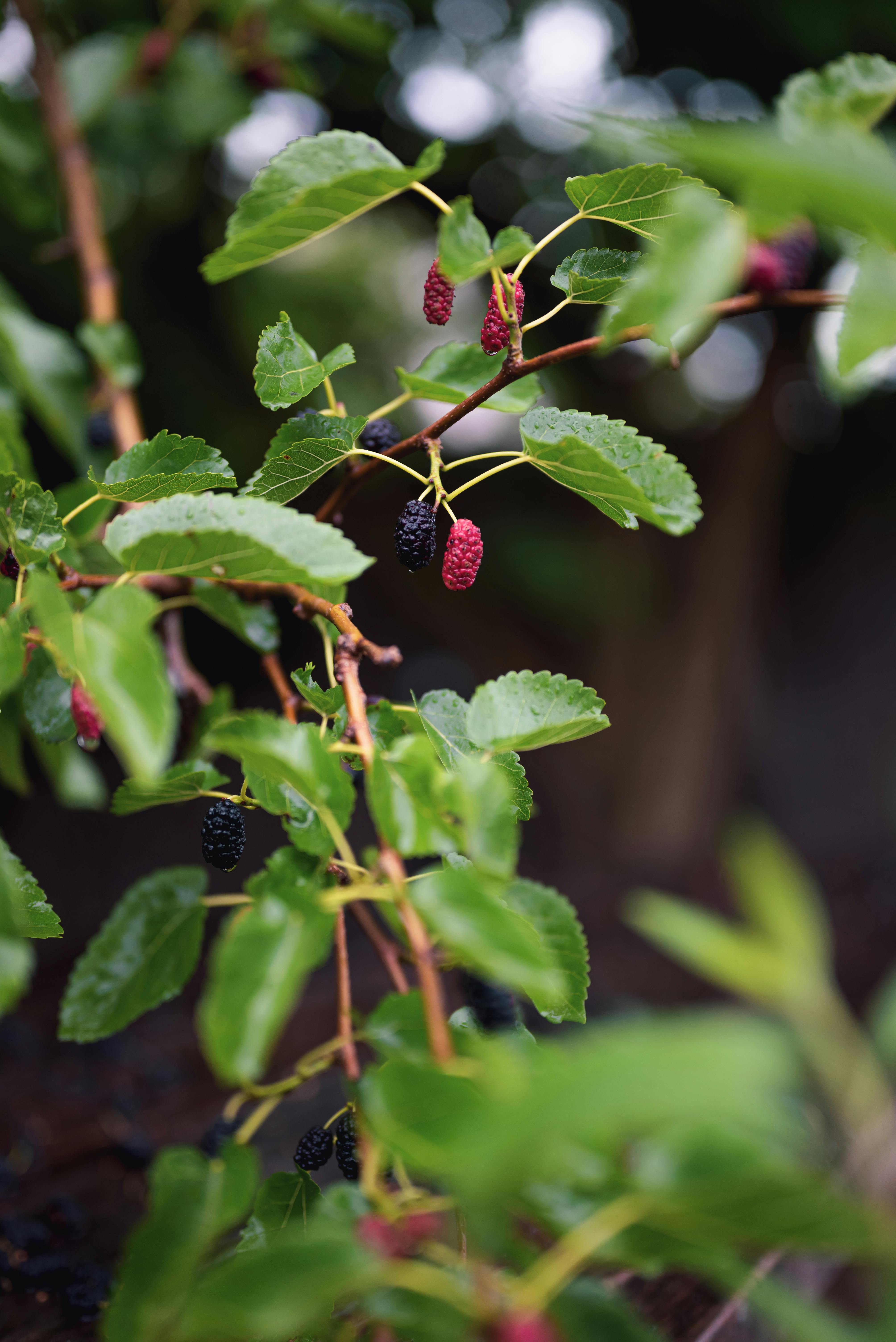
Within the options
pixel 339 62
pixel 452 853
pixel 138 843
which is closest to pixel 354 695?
pixel 452 853

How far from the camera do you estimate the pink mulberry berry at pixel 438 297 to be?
34 cm

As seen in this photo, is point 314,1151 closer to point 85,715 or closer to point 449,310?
point 85,715

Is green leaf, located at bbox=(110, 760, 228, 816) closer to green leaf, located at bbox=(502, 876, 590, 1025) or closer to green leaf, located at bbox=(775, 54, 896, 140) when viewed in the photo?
green leaf, located at bbox=(502, 876, 590, 1025)

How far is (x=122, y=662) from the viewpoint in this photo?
0.21m

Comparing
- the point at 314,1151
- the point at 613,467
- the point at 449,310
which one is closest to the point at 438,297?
the point at 449,310

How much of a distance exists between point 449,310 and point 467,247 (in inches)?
3.7

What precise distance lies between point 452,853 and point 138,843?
1548 millimetres

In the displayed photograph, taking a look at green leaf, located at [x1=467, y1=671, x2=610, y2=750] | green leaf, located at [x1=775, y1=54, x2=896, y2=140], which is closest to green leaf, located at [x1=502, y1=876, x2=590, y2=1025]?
green leaf, located at [x1=467, y1=671, x2=610, y2=750]

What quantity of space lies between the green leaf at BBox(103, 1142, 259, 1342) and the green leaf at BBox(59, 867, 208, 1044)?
104 mm

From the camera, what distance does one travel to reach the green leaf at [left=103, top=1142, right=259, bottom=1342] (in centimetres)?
20

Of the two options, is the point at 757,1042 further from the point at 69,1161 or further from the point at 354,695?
the point at 69,1161

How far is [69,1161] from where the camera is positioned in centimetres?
55

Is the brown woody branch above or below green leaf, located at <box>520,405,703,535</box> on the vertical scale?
above

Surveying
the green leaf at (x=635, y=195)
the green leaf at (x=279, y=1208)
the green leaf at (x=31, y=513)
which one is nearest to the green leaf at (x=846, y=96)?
the green leaf at (x=635, y=195)
